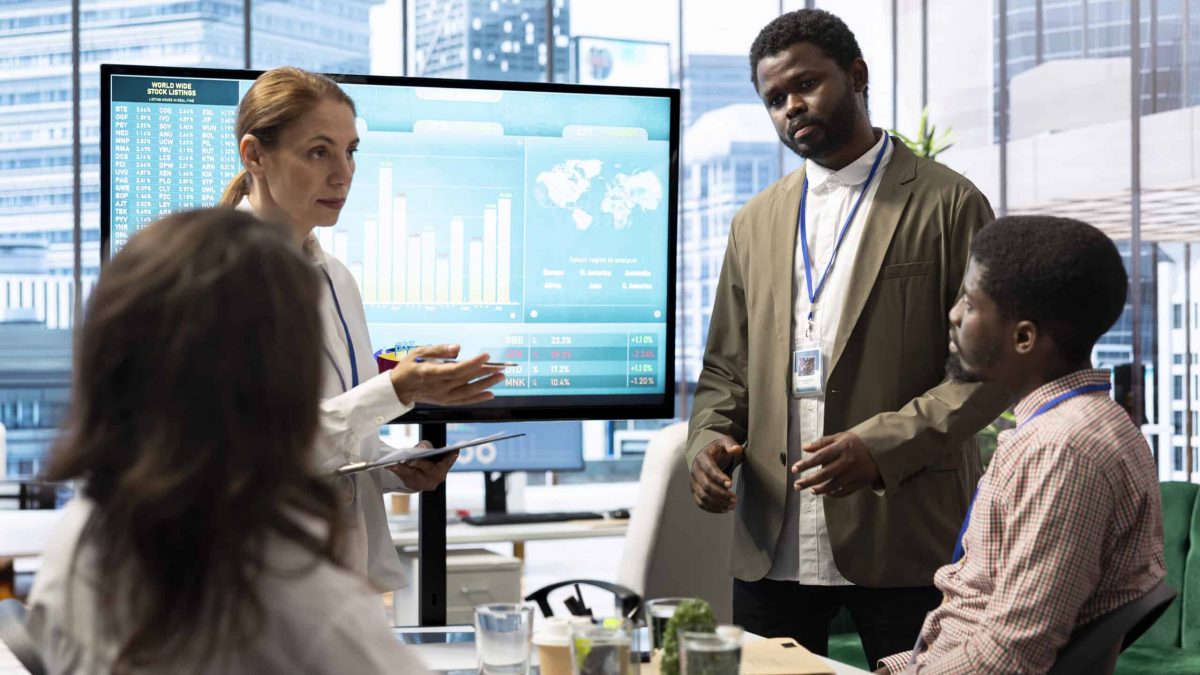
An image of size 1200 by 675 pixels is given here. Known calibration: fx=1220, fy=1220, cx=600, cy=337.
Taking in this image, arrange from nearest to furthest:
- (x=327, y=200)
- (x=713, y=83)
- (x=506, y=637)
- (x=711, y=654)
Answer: (x=711, y=654) → (x=506, y=637) → (x=327, y=200) → (x=713, y=83)

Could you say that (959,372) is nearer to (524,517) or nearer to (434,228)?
(434,228)

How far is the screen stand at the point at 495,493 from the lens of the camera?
4641 millimetres

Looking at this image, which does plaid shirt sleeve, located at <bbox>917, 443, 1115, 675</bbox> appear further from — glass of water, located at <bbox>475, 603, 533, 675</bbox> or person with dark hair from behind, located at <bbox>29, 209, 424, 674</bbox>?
person with dark hair from behind, located at <bbox>29, 209, 424, 674</bbox>

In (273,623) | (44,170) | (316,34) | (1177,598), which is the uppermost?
(316,34)

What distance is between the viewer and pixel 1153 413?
19.9ft

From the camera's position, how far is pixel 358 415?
1.76 m

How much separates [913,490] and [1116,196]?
4.58m

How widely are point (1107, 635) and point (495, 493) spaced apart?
3.24m

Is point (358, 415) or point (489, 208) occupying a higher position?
point (489, 208)

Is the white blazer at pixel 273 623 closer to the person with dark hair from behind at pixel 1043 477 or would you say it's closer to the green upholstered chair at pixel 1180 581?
the person with dark hair from behind at pixel 1043 477

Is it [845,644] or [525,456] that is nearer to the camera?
[845,644]

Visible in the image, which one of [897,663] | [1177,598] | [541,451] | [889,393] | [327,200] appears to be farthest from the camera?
[541,451]

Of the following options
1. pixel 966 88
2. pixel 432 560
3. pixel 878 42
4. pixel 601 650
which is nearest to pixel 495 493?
pixel 432 560

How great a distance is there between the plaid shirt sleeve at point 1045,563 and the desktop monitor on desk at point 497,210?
3.39ft
